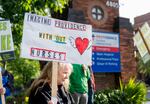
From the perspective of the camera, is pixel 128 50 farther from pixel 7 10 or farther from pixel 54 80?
pixel 54 80

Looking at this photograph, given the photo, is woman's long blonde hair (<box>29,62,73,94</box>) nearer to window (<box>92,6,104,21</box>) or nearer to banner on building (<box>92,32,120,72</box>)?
banner on building (<box>92,32,120,72</box>)

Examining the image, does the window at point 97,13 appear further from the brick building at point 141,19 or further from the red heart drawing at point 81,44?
the brick building at point 141,19

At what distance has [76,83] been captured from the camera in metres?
6.00

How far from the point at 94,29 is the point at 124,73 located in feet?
5.62

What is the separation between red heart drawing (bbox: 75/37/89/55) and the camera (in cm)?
425


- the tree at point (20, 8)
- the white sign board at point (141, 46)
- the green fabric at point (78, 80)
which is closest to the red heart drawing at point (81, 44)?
the green fabric at point (78, 80)

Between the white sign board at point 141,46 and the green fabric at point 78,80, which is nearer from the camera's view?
the green fabric at point 78,80

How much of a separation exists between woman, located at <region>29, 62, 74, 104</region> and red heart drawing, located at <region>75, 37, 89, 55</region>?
10.8 inches

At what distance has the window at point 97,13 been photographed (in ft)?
35.2

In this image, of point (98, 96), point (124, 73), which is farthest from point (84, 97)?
point (124, 73)

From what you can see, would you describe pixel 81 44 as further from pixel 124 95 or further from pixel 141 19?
pixel 141 19

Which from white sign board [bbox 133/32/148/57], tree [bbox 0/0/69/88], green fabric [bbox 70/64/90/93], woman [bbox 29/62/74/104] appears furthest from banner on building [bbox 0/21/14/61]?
tree [bbox 0/0/69/88]

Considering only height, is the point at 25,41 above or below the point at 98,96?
above

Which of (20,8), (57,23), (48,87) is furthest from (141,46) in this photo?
(48,87)
